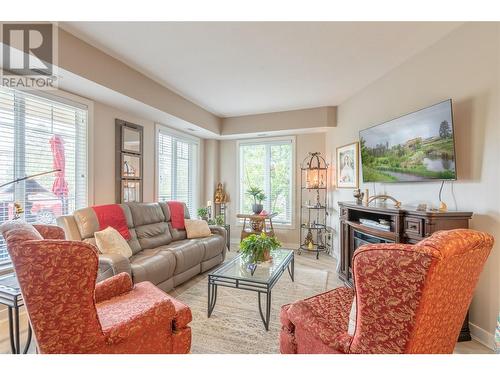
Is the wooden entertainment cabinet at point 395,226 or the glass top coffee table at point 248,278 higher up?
the wooden entertainment cabinet at point 395,226

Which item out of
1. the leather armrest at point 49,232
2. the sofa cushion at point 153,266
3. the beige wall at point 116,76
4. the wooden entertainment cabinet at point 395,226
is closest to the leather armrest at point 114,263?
the sofa cushion at point 153,266

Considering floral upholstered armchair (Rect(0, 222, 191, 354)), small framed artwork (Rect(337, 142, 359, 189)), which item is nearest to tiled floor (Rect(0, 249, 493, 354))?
floral upholstered armchair (Rect(0, 222, 191, 354))

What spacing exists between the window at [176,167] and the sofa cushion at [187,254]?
155 cm

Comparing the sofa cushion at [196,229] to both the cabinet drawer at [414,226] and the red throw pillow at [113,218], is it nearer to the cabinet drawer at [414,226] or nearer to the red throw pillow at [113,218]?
the red throw pillow at [113,218]

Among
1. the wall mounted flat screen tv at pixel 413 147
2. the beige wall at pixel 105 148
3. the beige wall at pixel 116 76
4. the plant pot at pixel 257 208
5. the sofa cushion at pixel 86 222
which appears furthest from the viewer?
the plant pot at pixel 257 208

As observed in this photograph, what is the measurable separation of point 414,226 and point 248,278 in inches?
62.9

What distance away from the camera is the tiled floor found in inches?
76.9

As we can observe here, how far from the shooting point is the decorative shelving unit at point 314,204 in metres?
4.86

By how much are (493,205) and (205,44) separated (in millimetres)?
2926

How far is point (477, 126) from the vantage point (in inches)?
83.5

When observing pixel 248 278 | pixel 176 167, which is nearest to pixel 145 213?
pixel 176 167
